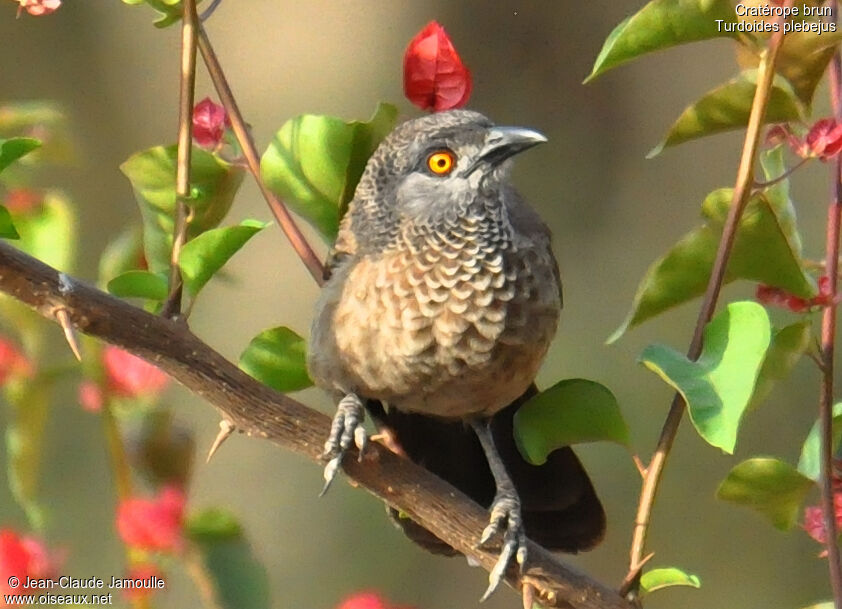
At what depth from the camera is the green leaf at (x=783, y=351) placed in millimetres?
1017

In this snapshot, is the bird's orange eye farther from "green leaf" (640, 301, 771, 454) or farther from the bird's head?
"green leaf" (640, 301, 771, 454)

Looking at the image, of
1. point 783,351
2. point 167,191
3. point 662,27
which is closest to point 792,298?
point 783,351

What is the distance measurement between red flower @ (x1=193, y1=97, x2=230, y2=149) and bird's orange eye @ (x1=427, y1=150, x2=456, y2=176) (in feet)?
1.00

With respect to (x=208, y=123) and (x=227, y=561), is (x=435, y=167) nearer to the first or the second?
(x=208, y=123)

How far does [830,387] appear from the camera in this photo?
3.22 ft

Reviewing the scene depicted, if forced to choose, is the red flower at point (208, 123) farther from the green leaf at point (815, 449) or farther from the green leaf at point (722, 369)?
the green leaf at point (815, 449)

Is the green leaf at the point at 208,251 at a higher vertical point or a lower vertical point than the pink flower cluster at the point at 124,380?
higher

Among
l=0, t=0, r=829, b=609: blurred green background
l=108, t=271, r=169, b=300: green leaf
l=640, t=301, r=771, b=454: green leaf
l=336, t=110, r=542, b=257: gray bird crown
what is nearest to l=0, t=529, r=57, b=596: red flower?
l=108, t=271, r=169, b=300: green leaf

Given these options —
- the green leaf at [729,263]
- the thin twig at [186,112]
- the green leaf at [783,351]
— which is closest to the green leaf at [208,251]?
the thin twig at [186,112]

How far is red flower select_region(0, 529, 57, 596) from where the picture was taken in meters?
1.05

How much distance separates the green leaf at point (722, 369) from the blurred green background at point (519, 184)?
1707mm

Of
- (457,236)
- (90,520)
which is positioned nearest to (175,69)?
(90,520)

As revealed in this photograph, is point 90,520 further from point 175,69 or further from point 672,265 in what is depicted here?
point 672,265

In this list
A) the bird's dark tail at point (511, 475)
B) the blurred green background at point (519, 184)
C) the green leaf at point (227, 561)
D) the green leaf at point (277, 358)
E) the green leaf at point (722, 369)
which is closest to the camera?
the green leaf at point (722, 369)
